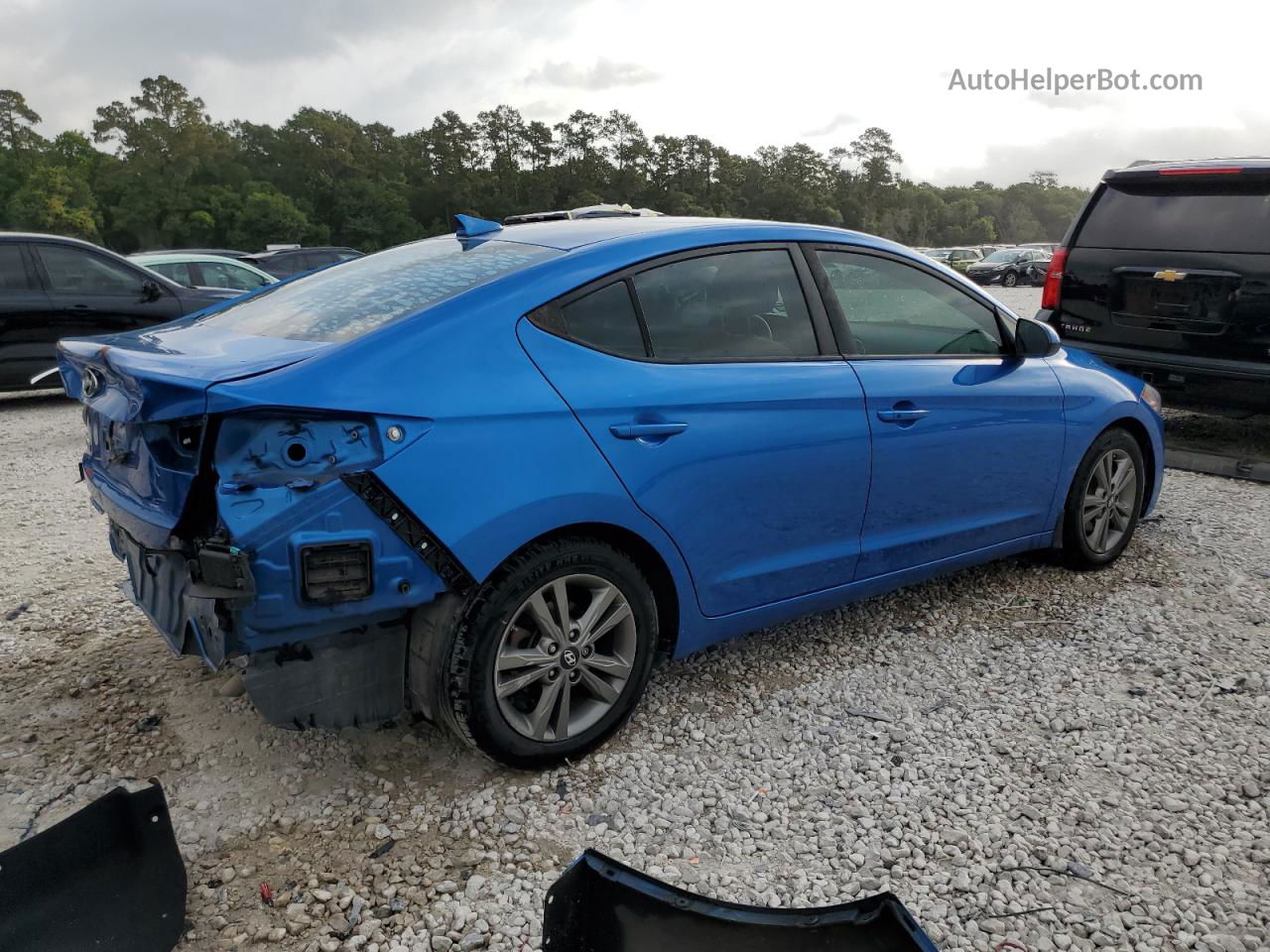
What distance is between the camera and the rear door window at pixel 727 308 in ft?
10.0

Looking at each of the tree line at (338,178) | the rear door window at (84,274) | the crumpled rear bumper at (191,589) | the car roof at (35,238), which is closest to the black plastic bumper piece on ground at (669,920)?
the crumpled rear bumper at (191,589)

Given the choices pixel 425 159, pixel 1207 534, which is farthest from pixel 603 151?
pixel 1207 534

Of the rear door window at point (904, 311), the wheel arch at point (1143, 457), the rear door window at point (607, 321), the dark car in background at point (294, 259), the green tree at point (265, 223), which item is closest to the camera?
the rear door window at point (607, 321)

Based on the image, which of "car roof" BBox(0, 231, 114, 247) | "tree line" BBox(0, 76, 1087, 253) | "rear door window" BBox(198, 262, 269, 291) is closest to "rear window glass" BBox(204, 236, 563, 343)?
"car roof" BBox(0, 231, 114, 247)

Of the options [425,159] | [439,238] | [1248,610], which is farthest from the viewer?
[425,159]

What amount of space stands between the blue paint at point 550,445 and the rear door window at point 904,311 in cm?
7

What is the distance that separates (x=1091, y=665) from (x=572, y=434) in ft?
7.60

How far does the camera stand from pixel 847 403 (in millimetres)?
3385

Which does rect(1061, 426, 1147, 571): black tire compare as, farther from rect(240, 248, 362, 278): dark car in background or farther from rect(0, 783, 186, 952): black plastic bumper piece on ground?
rect(240, 248, 362, 278): dark car in background

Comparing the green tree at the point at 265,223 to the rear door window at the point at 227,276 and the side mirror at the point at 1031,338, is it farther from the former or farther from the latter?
the side mirror at the point at 1031,338

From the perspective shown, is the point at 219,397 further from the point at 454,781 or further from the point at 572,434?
the point at 454,781

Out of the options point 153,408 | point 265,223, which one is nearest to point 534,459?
point 153,408

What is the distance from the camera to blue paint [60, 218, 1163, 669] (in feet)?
7.81

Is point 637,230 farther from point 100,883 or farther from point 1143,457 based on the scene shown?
point 1143,457
